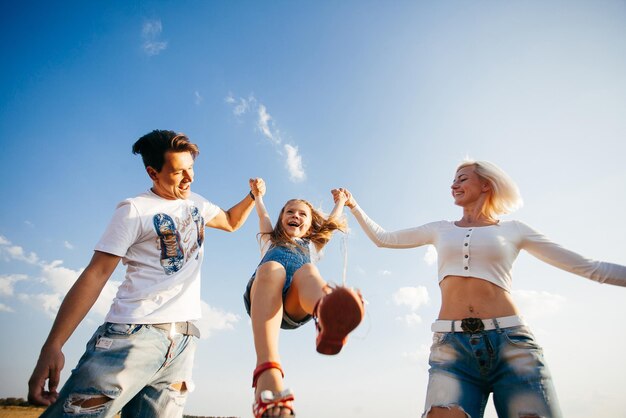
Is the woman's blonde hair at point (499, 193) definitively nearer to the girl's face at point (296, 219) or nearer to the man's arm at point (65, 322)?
the girl's face at point (296, 219)

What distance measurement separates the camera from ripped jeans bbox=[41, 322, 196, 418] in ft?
7.38

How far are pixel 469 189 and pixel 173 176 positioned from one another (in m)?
3.13

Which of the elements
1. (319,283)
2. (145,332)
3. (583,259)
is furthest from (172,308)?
(583,259)

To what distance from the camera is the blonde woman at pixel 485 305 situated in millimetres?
2689

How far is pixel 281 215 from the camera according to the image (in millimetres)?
4266

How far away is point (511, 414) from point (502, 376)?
0.26 metres

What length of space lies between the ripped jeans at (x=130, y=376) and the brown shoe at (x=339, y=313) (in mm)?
1359

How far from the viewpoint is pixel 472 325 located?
2938 mm

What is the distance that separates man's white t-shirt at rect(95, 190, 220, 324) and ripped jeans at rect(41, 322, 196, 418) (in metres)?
0.14

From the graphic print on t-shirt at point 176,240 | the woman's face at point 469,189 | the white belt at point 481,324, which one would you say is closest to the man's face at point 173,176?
the graphic print on t-shirt at point 176,240

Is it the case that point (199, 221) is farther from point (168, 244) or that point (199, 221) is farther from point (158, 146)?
point (158, 146)

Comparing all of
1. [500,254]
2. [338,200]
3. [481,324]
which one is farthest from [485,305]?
[338,200]

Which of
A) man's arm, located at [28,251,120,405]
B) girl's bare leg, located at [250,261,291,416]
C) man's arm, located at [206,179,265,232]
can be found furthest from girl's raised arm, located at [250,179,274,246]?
man's arm, located at [28,251,120,405]

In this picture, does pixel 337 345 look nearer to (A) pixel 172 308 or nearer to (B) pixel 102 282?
(A) pixel 172 308
